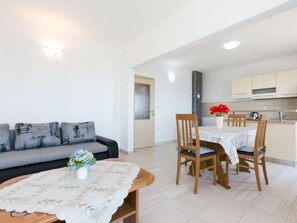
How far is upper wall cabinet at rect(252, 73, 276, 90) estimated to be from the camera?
155 inches

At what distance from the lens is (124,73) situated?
4.01m

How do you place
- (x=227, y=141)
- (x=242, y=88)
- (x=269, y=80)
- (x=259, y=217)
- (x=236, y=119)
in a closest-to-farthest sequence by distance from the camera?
(x=259, y=217), (x=227, y=141), (x=236, y=119), (x=269, y=80), (x=242, y=88)

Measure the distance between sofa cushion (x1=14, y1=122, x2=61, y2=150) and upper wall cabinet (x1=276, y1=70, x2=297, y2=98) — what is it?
4.93m

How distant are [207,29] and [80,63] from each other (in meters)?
2.60

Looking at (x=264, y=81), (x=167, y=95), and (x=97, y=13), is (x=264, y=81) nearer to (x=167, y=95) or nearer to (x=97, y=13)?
(x=167, y=95)

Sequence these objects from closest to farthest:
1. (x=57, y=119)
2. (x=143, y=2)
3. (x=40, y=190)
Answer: (x=40, y=190), (x=143, y=2), (x=57, y=119)

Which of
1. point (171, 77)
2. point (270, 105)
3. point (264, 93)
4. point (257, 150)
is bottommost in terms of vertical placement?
point (257, 150)

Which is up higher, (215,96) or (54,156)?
(215,96)

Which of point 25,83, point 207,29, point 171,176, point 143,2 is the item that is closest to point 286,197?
point 171,176

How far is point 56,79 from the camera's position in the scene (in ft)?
10.3

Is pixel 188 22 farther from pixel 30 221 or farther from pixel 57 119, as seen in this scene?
pixel 57 119

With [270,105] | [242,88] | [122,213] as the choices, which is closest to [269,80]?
[242,88]

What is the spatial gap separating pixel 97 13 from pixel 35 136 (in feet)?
7.26

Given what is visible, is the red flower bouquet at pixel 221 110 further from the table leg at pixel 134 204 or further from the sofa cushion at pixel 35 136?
the sofa cushion at pixel 35 136
